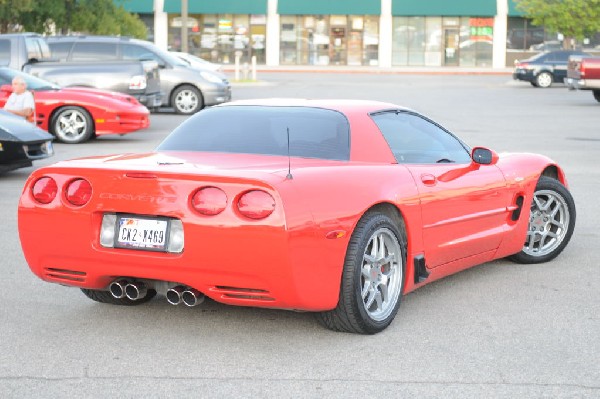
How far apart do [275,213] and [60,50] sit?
20429 mm

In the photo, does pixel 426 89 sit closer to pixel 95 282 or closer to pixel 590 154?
pixel 590 154

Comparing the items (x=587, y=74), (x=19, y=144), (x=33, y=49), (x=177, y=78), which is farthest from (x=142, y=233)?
(x=587, y=74)

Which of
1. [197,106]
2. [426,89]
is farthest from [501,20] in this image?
[197,106]

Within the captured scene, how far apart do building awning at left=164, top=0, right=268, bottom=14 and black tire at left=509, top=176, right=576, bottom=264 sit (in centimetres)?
5803

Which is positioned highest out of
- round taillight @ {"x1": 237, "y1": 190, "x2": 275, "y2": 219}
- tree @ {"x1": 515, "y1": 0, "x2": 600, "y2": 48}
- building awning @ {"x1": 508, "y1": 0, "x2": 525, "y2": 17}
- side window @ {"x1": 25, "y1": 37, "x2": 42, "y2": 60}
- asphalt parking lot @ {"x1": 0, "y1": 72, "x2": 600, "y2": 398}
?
building awning @ {"x1": 508, "y1": 0, "x2": 525, "y2": 17}

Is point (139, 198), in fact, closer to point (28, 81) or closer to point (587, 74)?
point (28, 81)

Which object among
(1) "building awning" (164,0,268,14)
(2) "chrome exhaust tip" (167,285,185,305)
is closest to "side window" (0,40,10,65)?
(2) "chrome exhaust tip" (167,285,185,305)

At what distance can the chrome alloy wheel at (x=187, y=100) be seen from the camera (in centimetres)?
2653

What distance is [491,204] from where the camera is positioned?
7.63 meters

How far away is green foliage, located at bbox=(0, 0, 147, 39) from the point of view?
39719 mm

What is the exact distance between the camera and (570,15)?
177 ft

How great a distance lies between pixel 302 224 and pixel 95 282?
1.24m

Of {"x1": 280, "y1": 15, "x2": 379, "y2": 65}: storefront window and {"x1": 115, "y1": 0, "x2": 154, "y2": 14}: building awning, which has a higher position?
{"x1": 115, "y1": 0, "x2": 154, "y2": 14}: building awning

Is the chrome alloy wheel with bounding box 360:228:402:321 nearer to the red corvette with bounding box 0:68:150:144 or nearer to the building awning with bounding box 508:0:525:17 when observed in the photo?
the red corvette with bounding box 0:68:150:144
